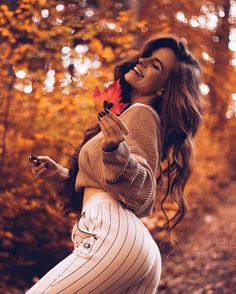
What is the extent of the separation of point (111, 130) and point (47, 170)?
2.22ft

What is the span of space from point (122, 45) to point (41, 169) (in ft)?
11.9

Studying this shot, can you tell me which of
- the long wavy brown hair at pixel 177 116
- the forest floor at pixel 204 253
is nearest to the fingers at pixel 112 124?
the long wavy brown hair at pixel 177 116

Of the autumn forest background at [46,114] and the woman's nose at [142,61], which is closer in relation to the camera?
the woman's nose at [142,61]

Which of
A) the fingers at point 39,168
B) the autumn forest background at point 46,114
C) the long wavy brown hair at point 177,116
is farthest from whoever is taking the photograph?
the autumn forest background at point 46,114

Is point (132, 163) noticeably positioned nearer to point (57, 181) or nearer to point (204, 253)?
point (57, 181)

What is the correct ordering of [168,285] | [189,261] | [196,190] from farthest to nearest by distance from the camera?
1. [196,190]
2. [189,261]
3. [168,285]

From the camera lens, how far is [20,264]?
5070 mm

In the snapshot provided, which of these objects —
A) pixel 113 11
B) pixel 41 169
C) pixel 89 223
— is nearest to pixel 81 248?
pixel 89 223

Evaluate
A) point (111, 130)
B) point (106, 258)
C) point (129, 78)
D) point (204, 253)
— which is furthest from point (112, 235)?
point (204, 253)

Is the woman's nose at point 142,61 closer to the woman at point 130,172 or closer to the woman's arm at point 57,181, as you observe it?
Answer: the woman at point 130,172

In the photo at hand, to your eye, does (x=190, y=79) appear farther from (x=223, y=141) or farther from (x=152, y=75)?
(x=223, y=141)

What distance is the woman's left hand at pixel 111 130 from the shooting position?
5.42 ft

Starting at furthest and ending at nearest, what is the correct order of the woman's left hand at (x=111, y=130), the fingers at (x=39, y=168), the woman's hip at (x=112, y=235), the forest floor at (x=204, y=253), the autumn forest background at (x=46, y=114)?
the forest floor at (x=204, y=253), the autumn forest background at (x=46, y=114), the fingers at (x=39, y=168), the woman's hip at (x=112, y=235), the woman's left hand at (x=111, y=130)

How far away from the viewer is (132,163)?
1.74m
